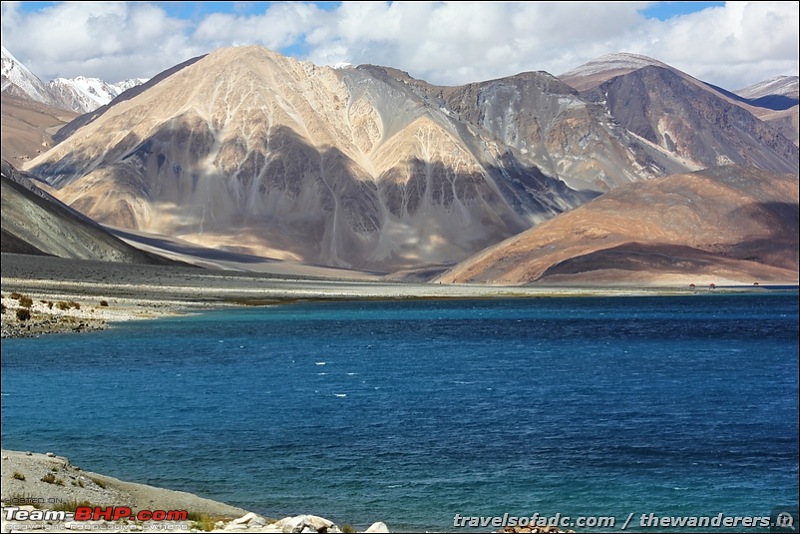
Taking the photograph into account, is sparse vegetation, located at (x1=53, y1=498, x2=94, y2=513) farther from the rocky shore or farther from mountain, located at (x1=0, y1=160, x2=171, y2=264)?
mountain, located at (x1=0, y1=160, x2=171, y2=264)

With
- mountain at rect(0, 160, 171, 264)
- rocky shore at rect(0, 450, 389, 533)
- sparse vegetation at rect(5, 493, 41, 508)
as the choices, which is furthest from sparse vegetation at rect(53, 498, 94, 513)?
mountain at rect(0, 160, 171, 264)

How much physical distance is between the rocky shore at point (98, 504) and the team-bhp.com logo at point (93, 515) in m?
0.03

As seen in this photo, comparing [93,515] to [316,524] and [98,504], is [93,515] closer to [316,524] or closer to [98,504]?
[98,504]

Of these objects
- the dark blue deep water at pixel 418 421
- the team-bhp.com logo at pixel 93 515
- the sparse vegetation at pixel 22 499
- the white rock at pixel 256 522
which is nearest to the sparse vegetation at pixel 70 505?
the team-bhp.com logo at pixel 93 515

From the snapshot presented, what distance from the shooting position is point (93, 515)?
675 inches

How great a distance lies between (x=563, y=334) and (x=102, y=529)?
219 ft

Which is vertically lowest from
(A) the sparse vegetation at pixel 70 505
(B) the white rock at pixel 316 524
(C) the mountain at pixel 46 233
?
(A) the sparse vegetation at pixel 70 505

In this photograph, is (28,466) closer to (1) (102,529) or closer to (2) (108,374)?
(1) (102,529)

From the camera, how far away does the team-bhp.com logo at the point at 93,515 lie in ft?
52.9

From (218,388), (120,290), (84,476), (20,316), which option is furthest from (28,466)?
(120,290)

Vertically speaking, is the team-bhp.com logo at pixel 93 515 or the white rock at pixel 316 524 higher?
the white rock at pixel 316 524

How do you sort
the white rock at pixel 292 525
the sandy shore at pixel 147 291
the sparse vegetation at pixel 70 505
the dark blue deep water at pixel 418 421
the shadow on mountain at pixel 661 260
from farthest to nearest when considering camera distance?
the shadow on mountain at pixel 661 260
the sandy shore at pixel 147 291
the dark blue deep water at pixel 418 421
the sparse vegetation at pixel 70 505
the white rock at pixel 292 525

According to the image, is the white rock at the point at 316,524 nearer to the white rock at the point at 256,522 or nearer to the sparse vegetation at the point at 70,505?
the white rock at the point at 256,522

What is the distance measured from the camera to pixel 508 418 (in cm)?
3462
